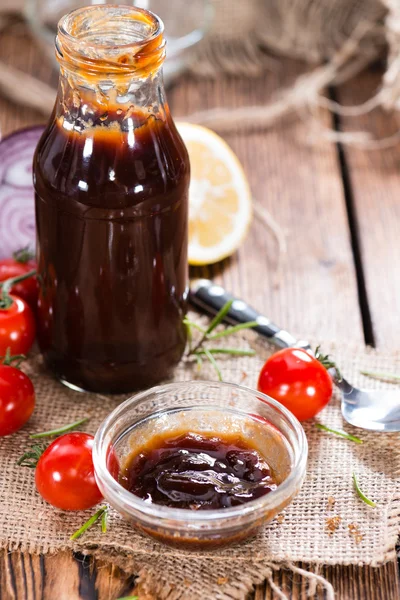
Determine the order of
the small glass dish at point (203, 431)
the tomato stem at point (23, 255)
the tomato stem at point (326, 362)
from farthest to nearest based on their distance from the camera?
the tomato stem at point (23, 255)
the tomato stem at point (326, 362)
the small glass dish at point (203, 431)

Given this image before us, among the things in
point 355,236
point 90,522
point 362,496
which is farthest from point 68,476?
point 355,236

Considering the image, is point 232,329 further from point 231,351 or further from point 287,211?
point 287,211

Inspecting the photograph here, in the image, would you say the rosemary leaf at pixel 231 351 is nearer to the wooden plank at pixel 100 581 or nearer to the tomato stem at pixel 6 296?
the tomato stem at pixel 6 296

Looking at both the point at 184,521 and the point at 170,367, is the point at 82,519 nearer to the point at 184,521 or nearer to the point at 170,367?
the point at 184,521

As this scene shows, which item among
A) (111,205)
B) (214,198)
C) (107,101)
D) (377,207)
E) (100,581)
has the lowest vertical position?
(100,581)

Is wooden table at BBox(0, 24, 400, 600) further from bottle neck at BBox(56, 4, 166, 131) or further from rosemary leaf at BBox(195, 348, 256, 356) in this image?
bottle neck at BBox(56, 4, 166, 131)

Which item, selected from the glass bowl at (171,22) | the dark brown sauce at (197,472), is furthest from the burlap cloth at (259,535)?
the glass bowl at (171,22)
